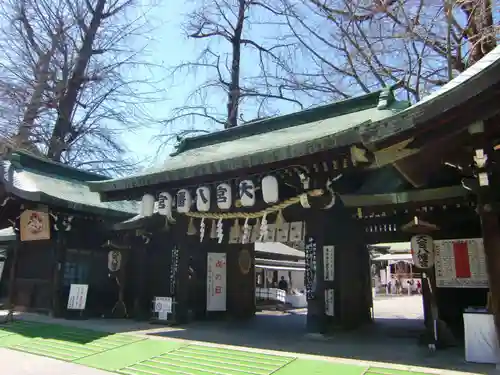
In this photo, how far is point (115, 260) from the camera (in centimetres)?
1262

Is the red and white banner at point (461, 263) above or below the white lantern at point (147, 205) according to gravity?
below

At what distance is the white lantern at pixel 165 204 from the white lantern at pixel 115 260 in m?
3.14

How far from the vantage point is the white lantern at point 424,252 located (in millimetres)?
7039

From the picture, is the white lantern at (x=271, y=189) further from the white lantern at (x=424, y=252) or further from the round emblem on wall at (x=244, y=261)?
the round emblem on wall at (x=244, y=261)

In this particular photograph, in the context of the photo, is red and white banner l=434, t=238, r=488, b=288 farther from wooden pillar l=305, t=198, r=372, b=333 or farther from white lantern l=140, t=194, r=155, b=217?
white lantern l=140, t=194, r=155, b=217

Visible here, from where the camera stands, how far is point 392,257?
2831 cm

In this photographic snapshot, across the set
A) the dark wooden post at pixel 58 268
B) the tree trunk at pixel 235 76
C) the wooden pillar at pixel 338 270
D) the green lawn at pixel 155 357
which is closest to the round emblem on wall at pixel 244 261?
the wooden pillar at pixel 338 270

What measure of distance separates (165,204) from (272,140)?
328 cm

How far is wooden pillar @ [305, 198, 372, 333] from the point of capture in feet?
27.8

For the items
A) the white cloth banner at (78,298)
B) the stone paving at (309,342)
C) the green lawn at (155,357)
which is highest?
the white cloth banner at (78,298)

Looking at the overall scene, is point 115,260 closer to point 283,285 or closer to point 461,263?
point 461,263

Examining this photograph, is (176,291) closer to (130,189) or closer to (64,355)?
(130,189)

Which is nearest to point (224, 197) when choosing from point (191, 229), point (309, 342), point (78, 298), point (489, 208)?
point (191, 229)

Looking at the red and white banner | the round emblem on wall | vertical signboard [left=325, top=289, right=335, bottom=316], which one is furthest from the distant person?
the red and white banner
